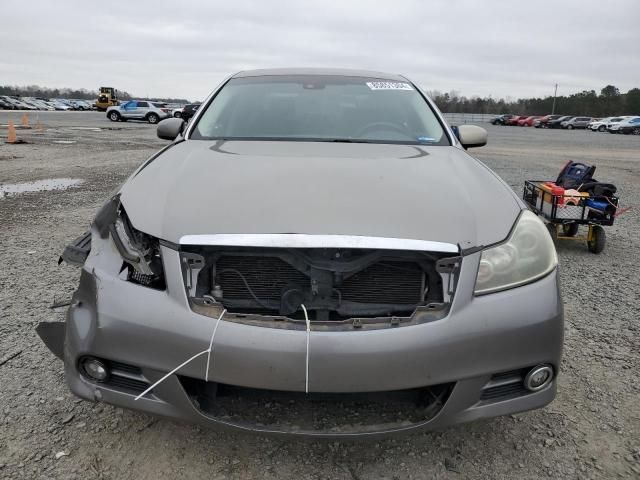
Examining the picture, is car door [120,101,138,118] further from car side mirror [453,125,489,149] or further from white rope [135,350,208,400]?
white rope [135,350,208,400]

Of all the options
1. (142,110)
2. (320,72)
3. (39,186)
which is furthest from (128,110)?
(320,72)

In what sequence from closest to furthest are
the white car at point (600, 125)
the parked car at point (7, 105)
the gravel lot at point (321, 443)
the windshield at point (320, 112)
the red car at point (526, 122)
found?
the gravel lot at point (321, 443) → the windshield at point (320, 112) → the white car at point (600, 125) → the red car at point (526, 122) → the parked car at point (7, 105)

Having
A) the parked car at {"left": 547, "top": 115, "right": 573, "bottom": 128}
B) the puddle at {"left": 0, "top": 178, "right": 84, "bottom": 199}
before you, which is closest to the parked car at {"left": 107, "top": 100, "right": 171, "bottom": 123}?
the puddle at {"left": 0, "top": 178, "right": 84, "bottom": 199}

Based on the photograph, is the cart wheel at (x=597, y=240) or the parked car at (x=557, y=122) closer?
the cart wheel at (x=597, y=240)

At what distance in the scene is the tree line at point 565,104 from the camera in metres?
66.4

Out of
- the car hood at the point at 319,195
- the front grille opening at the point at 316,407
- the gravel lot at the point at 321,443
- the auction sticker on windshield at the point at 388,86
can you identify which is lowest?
the gravel lot at the point at 321,443

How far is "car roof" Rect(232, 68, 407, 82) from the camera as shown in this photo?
145 inches

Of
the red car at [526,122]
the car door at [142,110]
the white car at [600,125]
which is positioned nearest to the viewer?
the car door at [142,110]

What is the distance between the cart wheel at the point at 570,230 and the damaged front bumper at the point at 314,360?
3.96 m

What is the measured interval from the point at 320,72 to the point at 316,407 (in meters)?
2.62

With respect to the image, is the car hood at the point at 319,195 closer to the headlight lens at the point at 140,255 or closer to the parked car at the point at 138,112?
the headlight lens at the point at 140,255

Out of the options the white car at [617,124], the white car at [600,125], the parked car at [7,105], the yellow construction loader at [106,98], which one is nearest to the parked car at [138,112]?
the yellow construction loader at [106,98]

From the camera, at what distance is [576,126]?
5019 cm

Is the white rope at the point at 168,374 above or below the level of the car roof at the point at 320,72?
below
